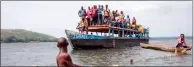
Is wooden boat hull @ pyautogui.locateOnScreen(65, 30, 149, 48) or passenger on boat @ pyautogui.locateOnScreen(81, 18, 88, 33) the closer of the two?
wooden boat hull @ pyautogui.locateOnScreen(65, 30, 149, 48)

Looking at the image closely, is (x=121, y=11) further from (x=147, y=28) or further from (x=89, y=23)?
(x=147, y=28)

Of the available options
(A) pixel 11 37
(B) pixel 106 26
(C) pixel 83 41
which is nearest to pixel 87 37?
(C) pixel 83 41

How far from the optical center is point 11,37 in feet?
357

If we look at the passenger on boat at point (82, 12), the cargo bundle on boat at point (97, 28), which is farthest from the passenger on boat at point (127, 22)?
the passenger on boat at point (82, 12)

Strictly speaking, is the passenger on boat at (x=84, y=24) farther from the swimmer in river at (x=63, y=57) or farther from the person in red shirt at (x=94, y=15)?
the swimmer in river at (x=63, y=57)

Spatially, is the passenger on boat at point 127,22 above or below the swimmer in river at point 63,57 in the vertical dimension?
below

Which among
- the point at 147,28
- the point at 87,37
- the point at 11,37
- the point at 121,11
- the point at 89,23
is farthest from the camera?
the point at 11,37

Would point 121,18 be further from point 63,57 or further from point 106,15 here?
point 63,57

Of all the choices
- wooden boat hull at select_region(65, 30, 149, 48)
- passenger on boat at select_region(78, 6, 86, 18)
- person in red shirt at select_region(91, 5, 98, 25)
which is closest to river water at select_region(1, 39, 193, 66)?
wooden boat hull at select_region(65, 30, 149, 48)

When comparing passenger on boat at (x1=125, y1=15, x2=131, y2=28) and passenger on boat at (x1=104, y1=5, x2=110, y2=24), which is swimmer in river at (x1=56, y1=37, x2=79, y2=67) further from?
passenger on boat at (x1=125, y1=15, x2=131, y2=28)

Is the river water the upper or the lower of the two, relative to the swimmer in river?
lower

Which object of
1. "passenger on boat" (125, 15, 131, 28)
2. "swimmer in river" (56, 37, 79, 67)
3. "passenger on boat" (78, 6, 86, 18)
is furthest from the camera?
"passenger on boat" (125, 15, 131, 28)

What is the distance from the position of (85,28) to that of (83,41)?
6.53ft

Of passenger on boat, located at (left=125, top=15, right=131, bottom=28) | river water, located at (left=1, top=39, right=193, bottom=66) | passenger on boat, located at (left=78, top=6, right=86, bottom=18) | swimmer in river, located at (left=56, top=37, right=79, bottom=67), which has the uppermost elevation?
passenger on boat, located at (left=78, top=6, right=86, bottom=18)
